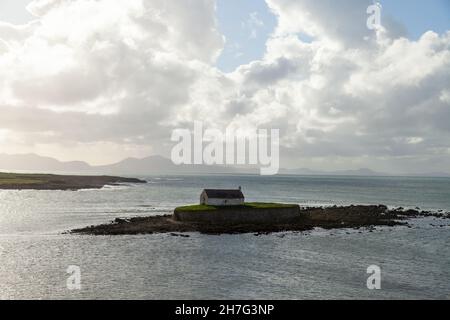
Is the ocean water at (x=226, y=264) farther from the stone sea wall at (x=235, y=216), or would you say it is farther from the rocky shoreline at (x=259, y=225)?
the stone sea wall at (x=235, y=216)

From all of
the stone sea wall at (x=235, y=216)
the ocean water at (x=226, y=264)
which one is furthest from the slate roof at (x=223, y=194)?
the ocean water at (x=226, y=264)

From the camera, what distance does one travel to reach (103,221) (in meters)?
77.4

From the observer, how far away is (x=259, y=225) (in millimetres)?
69812

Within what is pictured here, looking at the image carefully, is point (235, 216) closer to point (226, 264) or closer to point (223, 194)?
point (223, 194)

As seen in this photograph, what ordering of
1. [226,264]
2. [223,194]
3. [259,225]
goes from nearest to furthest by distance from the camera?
[226,264], [259,225], [223,194]

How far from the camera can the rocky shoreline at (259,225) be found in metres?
65.1

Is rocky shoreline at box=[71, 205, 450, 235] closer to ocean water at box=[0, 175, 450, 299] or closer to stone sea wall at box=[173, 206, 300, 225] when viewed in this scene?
A: stone sea wall at box=[173, 206, 300, 225]

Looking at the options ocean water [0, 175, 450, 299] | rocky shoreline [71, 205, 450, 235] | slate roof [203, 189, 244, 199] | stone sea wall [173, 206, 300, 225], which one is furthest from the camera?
slate roof [203, 189, 244, 199]

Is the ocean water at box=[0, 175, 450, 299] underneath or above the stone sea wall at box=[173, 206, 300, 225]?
underneath

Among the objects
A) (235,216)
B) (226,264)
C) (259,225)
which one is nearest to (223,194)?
(235,216)

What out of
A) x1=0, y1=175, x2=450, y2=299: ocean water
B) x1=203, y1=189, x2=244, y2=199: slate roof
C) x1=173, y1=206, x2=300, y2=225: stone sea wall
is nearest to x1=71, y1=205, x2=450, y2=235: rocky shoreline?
x1=173, y1=206, x2=300, y2=225: stone sea wall

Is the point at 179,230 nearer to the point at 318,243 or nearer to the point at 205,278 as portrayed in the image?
the point at 318,243

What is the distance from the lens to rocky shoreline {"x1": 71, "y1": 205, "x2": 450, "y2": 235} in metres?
65.1
